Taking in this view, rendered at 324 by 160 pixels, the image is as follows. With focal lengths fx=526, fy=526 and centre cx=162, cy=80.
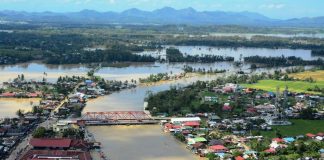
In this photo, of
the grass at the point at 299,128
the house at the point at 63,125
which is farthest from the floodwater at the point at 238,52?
the house at the point at 63,125

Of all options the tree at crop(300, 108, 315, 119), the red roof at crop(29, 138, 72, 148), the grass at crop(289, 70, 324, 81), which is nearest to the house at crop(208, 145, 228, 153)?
the red roof at crop(29, 138, 72, 148)

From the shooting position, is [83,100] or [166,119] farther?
[83,100]

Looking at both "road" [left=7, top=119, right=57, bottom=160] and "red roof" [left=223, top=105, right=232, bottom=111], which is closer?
"road" [left=7, top=119, right=57, bottom=160]

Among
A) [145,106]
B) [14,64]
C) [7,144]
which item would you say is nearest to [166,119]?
[145,106]

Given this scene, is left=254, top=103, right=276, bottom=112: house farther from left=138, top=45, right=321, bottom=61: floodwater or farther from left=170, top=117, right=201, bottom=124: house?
left=138, top=45, right=321, bottom=61: floodwater

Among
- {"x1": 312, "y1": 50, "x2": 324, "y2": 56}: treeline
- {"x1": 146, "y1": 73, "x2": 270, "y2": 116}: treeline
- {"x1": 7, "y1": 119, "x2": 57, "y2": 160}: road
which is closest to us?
{"x1": 7, "y1": 119, "x2": 57, "y2": 160}: road

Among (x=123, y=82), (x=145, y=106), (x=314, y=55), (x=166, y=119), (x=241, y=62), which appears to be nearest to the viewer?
(x=166, y=119)

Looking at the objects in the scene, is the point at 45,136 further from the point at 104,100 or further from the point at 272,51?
the point at 272,51
